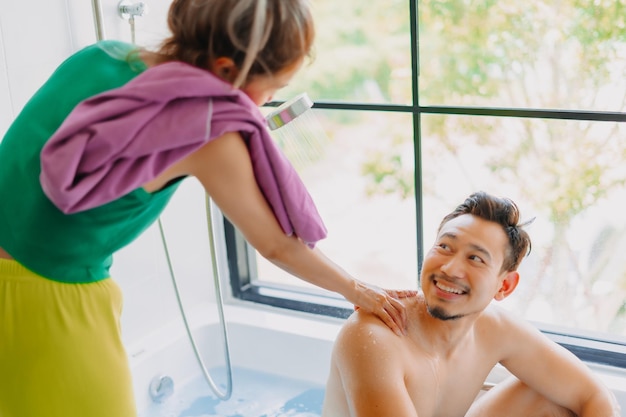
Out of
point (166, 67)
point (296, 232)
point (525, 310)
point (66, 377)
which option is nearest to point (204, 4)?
point (166, 67)

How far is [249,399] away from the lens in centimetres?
229

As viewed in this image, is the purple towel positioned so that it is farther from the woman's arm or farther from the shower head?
the shower head

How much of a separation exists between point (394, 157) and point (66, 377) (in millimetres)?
1830

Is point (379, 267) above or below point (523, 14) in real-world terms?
below

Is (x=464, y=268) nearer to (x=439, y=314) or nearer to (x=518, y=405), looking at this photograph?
(x=439, y=314)

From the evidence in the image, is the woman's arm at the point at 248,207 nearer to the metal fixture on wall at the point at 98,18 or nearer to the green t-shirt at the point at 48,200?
the green t-shirt at the point at 48,200

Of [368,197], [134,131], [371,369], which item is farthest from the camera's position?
[368,197]

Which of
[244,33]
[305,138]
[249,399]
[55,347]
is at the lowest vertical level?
[249,399]

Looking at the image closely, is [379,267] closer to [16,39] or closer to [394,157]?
[394,157]

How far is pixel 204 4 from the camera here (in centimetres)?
103

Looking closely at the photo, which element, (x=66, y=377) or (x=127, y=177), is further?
(x=66, y=377)

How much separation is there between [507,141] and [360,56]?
2.79ft

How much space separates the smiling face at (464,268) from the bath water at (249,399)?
78 cm

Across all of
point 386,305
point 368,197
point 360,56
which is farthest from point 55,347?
point 360,56
